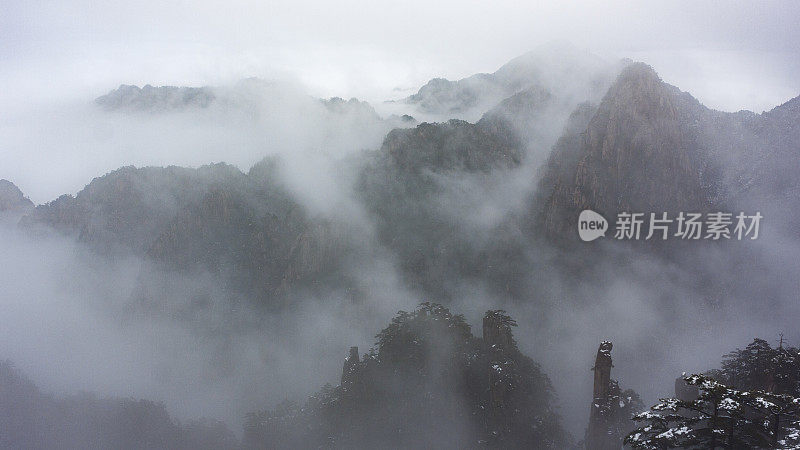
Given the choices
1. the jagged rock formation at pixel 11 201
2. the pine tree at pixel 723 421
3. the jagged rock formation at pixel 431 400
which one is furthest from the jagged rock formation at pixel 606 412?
the jagged rock formation at pixel 11 201

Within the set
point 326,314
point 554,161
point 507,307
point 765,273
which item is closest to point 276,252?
point 326,314

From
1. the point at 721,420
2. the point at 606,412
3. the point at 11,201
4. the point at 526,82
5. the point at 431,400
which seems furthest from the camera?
the point at 11,201

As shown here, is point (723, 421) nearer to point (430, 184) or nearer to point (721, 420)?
point (721, 420)

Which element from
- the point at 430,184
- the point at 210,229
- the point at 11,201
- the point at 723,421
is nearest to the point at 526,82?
the point at 430,184

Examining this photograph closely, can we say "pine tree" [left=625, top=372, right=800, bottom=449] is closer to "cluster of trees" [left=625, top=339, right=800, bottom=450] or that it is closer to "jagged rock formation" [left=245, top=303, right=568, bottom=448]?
"cluster of trees" [left=625, top=339, right=800, bottom=450]

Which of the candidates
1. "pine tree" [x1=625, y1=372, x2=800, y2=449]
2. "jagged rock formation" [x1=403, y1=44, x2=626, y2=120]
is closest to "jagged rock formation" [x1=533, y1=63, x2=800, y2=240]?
"jagged rock formation" [x1=403, y1=44, x2=626, y2=120]

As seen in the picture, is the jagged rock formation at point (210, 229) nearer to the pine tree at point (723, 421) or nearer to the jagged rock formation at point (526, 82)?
the jagged rock formation at point (526, 82)

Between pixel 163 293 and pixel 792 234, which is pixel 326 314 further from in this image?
pixel 792 234
